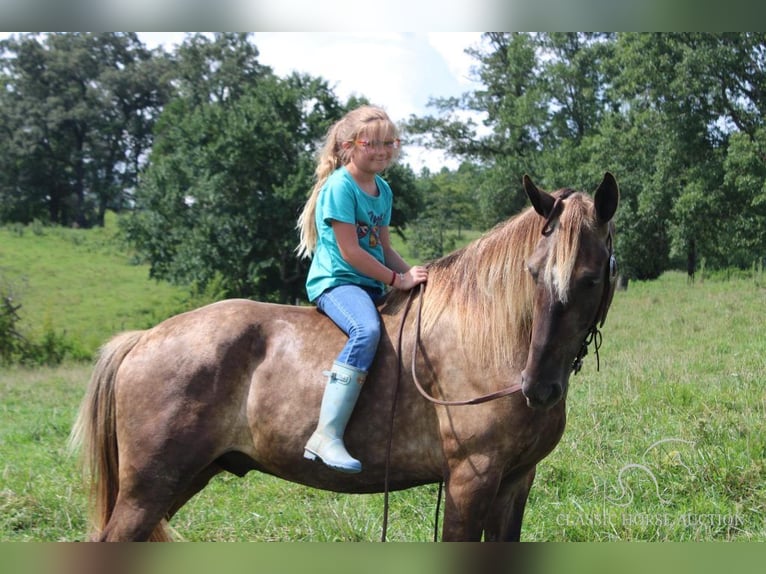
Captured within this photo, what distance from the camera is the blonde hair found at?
3.29 meters

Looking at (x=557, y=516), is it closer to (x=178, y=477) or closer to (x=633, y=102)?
(x=178, y=477)

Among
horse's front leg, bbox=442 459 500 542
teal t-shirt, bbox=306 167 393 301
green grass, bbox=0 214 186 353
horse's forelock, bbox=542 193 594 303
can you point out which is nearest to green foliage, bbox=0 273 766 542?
horse's front leg, bbox=442 459 500 542

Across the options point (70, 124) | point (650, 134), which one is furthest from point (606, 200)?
point (70, 124)

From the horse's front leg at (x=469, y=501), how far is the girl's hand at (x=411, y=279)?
87 centimetres

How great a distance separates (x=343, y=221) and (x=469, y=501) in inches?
54.4

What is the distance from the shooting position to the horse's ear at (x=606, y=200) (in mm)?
2744

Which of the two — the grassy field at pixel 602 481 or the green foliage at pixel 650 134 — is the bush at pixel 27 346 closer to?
the grassy field at pixel 602 481

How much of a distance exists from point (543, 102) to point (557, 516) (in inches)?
916

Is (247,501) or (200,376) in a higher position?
(200,376)

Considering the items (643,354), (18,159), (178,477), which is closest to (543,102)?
(643,354)

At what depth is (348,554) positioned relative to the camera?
2.42 meters

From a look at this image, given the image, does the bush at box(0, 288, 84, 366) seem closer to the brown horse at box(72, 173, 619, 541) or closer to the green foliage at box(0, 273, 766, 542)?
the green foliage at box(0, 273, 766, 542)

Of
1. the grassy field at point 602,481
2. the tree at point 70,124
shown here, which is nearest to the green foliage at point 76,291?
the tree at point 70,124

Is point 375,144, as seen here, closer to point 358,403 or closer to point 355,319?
point 355,319
